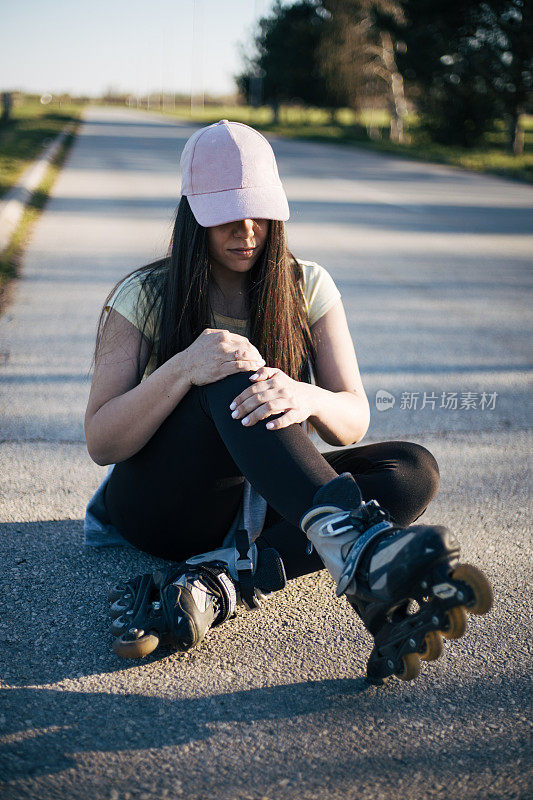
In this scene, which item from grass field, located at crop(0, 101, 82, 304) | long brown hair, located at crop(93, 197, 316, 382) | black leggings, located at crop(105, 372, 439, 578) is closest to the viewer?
black leggings, located at crop(105, 372, 439, 578)

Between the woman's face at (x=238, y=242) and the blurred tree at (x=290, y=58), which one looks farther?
the blurred tree at (x=290, y=58)

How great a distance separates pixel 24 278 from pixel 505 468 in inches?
177

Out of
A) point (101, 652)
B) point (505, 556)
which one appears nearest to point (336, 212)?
point (505, 556)

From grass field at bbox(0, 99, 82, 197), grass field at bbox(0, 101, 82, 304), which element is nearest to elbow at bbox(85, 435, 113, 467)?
grass field at bbox(0, 101, 82, 304)

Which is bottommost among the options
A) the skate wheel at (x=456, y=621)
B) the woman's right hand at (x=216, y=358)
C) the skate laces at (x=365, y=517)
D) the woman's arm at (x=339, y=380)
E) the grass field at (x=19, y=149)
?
the skate wheel at (x=456, y=621)

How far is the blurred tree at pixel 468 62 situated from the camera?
80.6ft

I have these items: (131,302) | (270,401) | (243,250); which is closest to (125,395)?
(131,302)

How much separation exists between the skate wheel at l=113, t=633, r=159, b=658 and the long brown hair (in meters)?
0.78

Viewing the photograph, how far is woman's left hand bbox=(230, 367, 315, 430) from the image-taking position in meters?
1.84

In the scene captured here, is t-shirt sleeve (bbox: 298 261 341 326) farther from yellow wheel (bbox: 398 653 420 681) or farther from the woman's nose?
yellow wheel (bbox: 398 653 420 681)

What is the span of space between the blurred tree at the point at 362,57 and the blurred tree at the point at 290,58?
596 centimetres

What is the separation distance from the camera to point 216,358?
1.95 m

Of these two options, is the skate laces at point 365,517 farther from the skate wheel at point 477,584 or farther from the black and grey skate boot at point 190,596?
the black and grey skate boot at point 190,596

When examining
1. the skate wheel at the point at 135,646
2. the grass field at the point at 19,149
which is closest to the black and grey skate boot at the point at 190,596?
the skate wheel at the point at 135,646
